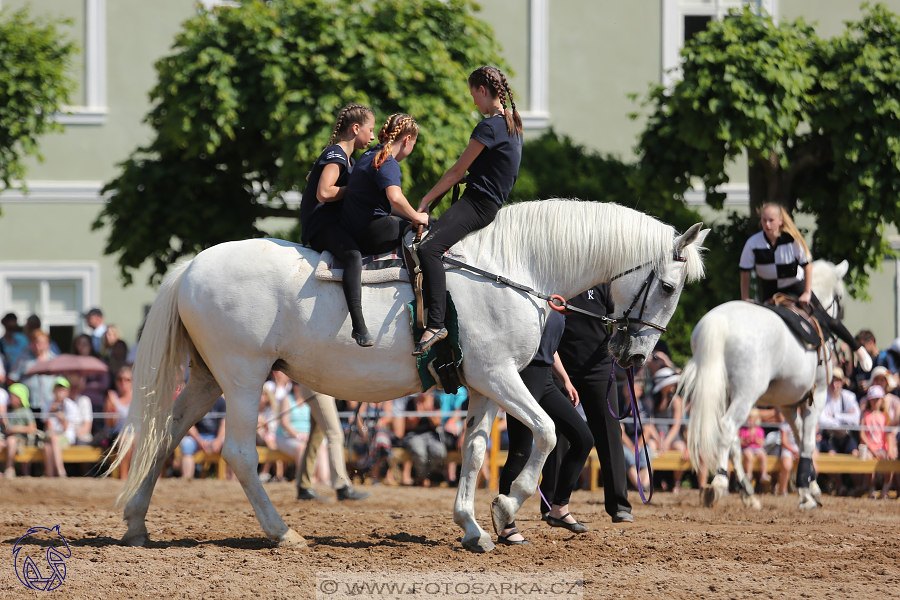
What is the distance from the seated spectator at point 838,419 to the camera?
10.9 meters

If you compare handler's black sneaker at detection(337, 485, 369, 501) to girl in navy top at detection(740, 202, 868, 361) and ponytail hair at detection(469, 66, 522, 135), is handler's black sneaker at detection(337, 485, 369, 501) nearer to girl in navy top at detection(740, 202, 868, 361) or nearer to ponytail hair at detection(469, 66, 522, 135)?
girl in navy top at detection(740, 202, 868, 361)

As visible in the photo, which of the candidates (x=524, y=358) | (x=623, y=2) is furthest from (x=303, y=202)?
(x=623, y=2)

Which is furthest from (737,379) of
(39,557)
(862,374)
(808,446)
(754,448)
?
(39,557)

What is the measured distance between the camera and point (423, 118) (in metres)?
11.2

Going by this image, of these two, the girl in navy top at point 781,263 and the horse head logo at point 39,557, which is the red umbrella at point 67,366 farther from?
the girl in navy top at point 781,263

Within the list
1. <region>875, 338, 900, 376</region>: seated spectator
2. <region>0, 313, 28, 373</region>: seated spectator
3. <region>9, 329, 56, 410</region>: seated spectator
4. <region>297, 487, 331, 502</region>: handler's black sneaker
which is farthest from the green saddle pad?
<region>0, 313, 28, 373</region>: seated spectator

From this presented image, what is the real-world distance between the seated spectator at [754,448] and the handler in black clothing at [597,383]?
3.96 metres

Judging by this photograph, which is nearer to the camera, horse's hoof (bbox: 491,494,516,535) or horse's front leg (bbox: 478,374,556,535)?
horse's front leg (bbox: 478,374,556,535)

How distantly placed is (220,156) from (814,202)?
7.44m

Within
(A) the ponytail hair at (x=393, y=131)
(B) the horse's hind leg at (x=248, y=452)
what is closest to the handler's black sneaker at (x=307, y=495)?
(B) the horse's hind leg at (x=248, y=452)

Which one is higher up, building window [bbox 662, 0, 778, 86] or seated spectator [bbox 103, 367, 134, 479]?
building window [bbox 662, 0, 778, 86]

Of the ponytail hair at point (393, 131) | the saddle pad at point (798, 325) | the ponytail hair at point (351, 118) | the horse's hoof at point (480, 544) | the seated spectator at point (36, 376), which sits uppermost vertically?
the ponytail hair at point (351, 118)

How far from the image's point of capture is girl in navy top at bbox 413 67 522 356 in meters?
5.45

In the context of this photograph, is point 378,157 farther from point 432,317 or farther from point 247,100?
point 247,100
